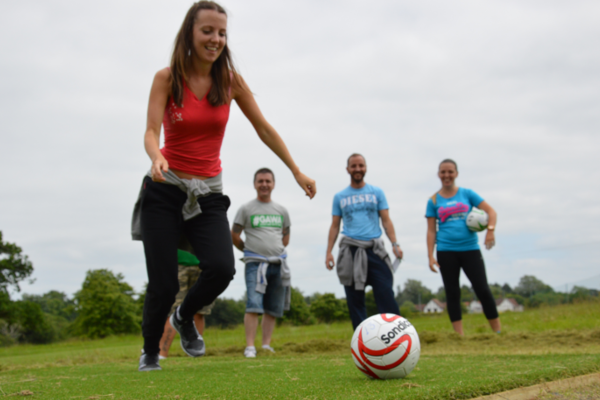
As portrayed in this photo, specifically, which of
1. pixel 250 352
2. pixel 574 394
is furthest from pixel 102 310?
pixel 574 394

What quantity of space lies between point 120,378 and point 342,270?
132 inches

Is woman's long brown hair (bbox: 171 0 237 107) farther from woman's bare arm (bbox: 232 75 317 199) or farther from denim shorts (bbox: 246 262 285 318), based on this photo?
denim shorts (bbox: 246 262 285 318)

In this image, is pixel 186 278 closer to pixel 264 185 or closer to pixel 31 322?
pixel 264 185

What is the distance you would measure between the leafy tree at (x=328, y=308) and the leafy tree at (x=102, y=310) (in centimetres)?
1466

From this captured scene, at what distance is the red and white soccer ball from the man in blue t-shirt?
291 cm

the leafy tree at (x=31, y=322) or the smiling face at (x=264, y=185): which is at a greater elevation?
the smiling face at (x=264, y=185)

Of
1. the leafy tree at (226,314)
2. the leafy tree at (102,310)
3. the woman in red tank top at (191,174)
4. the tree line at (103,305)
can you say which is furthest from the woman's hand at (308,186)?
the leafy tree at (102,310)

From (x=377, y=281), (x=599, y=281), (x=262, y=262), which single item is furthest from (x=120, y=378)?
(x=599, y=281)

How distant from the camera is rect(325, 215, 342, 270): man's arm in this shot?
21.1 feet

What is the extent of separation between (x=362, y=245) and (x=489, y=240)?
69.4 inches

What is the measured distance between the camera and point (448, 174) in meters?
6.70

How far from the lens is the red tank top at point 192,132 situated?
3.27 m

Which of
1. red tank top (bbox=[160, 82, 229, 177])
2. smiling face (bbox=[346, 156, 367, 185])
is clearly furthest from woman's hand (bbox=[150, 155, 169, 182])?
smiling face (bbox=[346, 156, 367, 185])

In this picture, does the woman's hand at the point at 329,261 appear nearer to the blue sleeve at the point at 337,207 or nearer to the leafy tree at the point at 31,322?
the blue sleeve at the point at 337,207
